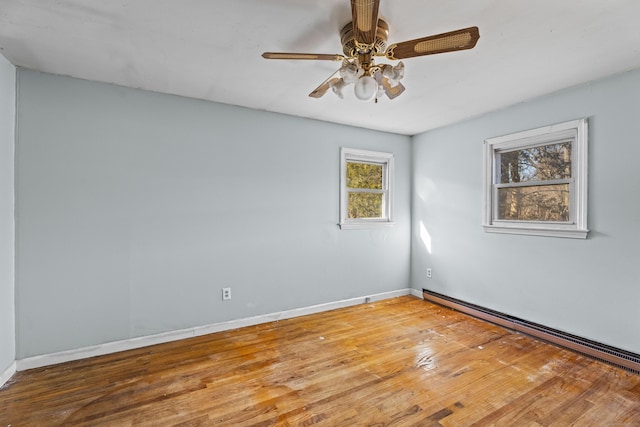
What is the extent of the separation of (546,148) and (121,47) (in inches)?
150

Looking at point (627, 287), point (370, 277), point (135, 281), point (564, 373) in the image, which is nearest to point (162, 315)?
point (135, 281)

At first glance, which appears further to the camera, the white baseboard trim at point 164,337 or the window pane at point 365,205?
the window pane at point 365,205

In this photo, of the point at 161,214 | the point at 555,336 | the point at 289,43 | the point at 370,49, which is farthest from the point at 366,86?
the point at 555,336

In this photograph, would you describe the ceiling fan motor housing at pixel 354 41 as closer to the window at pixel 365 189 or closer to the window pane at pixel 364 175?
the window at pixel 365 189

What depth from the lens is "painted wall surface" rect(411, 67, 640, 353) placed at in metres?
2.45

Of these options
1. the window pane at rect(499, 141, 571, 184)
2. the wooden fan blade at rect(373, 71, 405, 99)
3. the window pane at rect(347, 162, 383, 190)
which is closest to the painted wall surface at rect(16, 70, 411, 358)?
the window pane at rect(347, 162, 383, 190)

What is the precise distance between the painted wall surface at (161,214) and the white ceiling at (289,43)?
0.34 m

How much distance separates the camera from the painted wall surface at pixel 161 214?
243 centimetres

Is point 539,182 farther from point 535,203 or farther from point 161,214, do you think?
point 161,214

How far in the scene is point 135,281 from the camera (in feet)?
9.02

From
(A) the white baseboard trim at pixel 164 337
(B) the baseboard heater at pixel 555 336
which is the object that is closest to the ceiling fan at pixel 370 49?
(A) the white baseboard trim at pixel 164 337

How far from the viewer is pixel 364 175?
4.14 m

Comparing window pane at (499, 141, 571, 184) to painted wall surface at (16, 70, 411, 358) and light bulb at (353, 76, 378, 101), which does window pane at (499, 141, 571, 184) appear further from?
light bulb at (353, 76, 378, 101)

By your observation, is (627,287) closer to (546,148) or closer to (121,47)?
(546,148)
